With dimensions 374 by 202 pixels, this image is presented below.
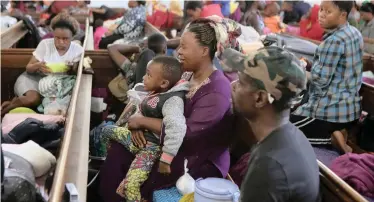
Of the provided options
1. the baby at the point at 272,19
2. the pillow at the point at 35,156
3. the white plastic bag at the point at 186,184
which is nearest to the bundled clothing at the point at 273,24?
the baby at the point at 272,19

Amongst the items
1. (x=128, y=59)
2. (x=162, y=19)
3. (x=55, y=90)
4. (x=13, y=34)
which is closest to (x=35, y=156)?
(x=55, y=90)

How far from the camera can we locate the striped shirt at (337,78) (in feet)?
8.38

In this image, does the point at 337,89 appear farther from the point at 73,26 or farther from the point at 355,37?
the point at 73,26

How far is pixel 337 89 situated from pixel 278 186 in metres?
1.64

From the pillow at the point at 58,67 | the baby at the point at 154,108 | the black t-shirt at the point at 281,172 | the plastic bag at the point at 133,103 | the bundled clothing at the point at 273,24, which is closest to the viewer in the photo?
the black t-shirt at the point at 281,172

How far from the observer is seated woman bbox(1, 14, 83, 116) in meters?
3.11

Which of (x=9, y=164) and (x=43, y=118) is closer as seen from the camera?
(x=9, y=164)

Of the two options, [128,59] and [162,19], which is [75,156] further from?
[162,19]

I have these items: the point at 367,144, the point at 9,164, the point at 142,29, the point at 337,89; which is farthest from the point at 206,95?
the point at 142,29

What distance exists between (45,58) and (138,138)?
1.57 m

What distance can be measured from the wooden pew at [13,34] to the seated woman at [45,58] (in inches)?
29.2

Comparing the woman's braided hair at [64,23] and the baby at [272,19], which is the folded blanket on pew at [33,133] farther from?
the baby at [272,19]

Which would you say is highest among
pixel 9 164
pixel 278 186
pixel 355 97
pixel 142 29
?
pixel 278 186

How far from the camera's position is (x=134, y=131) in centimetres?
190
